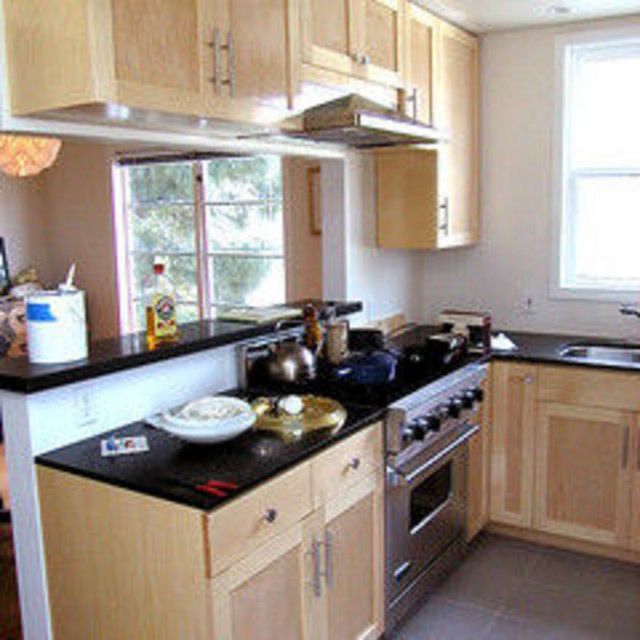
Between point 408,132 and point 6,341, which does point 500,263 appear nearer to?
point 408,132

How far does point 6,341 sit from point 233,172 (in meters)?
1.90

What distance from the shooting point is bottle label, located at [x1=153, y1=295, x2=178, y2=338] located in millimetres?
2451

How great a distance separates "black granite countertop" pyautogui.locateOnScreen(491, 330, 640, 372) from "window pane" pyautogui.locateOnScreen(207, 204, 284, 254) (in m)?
1.63

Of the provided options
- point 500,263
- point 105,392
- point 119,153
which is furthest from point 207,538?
point 119,153

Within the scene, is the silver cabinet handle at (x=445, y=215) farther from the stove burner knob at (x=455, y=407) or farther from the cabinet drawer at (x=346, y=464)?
the cabinet drawer at (x=346, y=464)

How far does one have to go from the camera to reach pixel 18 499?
6.89 ft

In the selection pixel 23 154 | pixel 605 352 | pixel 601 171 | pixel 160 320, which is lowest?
pixel 605 352

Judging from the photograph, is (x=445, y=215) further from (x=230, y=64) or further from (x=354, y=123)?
(x=230, y=64)

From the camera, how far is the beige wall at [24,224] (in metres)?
5.86

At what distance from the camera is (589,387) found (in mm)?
3121

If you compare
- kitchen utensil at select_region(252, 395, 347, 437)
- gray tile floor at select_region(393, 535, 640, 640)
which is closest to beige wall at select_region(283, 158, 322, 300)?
gray tile floor at select_region(393, 535, 640, 640)

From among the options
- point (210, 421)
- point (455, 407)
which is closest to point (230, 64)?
point (210, 421)

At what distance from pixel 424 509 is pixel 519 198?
1809 mm

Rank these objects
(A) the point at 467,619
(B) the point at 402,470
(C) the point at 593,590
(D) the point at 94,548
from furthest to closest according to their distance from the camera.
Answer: (C) the point at 593,590, (A) the point at 467,619, (B) the point at 402,470, (D) the point at 94,548
